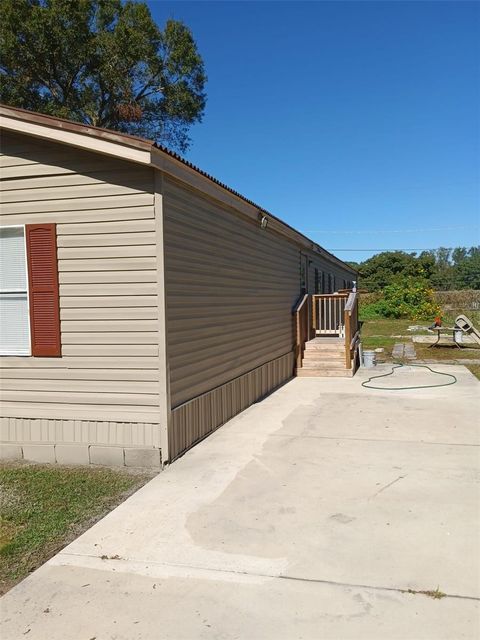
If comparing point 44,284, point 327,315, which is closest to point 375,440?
point 44,284

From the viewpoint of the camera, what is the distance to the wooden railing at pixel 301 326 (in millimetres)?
10555

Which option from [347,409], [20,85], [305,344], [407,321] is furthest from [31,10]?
[407,321]

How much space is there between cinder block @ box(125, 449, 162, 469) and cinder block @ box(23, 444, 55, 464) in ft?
2.67

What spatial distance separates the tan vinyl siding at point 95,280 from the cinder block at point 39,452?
185mm

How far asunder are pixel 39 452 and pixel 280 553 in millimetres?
2977

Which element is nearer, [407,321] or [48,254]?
[48,254]

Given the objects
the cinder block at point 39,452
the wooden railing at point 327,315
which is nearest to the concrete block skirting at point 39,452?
the cinder block at point 39,452

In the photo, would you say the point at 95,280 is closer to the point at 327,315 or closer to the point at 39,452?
the point at 39,452

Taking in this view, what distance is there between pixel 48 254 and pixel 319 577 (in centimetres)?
373

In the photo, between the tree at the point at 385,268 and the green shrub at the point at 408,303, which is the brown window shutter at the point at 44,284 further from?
the tree at the point at 385,268

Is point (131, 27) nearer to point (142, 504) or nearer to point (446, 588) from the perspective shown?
point (142, 504)

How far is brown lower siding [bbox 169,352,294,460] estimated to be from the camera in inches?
195

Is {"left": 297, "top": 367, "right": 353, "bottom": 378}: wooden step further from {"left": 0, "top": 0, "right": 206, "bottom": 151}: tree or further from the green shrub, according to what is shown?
the green shrub

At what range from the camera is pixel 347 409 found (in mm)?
A: 7012
